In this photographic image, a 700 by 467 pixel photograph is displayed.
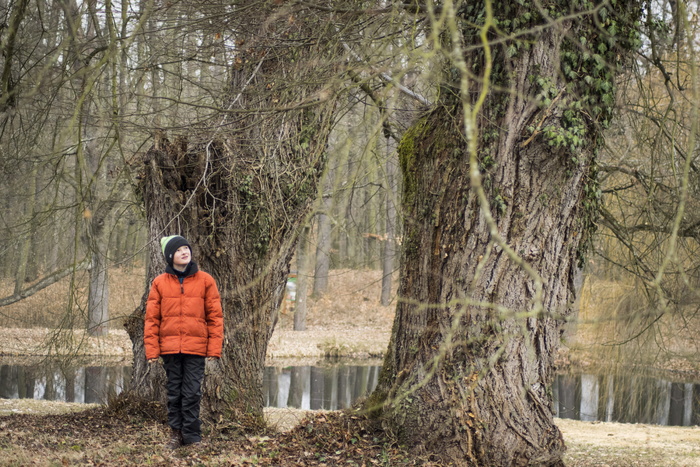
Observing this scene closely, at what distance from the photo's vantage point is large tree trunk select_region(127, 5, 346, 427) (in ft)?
22.4

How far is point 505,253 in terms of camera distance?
15.3ft

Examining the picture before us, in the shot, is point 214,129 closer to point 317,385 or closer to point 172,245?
point 172,245

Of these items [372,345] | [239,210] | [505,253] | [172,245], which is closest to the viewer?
[505,253]

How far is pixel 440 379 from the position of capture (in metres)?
4.85

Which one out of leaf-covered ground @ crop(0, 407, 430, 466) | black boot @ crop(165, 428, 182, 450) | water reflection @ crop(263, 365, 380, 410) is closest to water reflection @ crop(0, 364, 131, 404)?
water reflection @ crop(263, 365, 380, 410)

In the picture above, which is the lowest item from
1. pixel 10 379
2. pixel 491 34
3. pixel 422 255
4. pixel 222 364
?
pixel 10 379

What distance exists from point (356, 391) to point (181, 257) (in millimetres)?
10497

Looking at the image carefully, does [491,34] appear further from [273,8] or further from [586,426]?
[586,426]

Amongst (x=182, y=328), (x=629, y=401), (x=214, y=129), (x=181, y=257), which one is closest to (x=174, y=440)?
(x=182, y=328)

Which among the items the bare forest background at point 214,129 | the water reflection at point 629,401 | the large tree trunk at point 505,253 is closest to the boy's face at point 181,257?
the bare forest background at point 214,129

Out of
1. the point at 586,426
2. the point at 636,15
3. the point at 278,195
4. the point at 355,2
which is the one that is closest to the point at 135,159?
the point at 278,195

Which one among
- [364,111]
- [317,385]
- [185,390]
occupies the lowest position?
[317,385]

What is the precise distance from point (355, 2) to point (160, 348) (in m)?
3.12

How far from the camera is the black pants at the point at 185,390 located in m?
5.61
